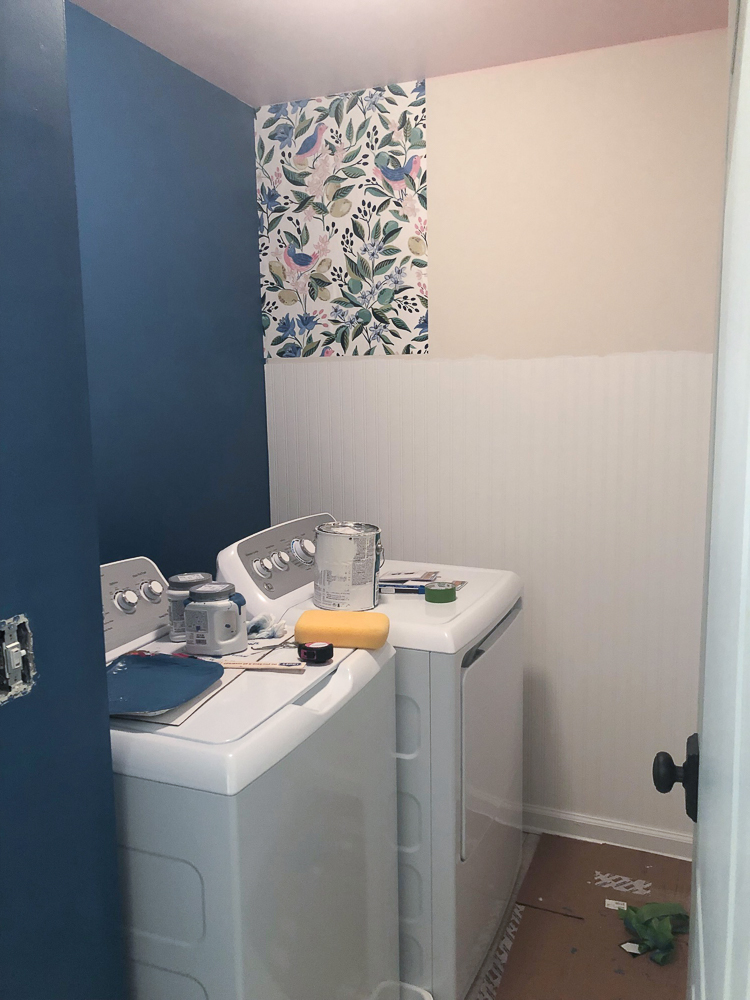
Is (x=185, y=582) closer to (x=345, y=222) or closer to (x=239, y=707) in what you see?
(x=239, y=707)

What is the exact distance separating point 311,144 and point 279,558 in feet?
4.64

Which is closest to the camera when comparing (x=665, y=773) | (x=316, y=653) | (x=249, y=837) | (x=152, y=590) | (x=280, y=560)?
(x=665, y=773)

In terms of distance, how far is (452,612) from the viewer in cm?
176

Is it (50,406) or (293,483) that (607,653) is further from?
(50,406)

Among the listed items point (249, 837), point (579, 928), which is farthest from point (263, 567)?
point (579, 928)

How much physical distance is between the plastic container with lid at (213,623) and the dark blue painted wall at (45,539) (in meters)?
0.43

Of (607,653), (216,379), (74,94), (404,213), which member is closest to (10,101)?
(74,94)

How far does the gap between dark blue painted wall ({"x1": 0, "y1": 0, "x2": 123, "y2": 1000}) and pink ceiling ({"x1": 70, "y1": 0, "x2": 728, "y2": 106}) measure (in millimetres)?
1132

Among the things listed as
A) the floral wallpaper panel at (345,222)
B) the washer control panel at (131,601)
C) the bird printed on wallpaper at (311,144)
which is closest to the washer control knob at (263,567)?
the washer control panel at (131,601)

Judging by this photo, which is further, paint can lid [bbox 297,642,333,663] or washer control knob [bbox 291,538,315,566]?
washer control knob [bbox 291,538,315,566]

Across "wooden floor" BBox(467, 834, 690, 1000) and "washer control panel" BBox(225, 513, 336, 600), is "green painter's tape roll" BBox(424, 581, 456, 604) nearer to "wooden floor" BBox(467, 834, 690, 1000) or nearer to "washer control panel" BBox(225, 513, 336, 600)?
"washer control panel" BBox(225, 513, 336, 600)

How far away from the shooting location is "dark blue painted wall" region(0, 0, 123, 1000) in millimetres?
909

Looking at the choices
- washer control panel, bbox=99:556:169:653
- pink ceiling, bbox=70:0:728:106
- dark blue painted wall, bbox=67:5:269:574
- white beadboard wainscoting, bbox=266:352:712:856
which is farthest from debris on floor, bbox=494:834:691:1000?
pink ceiling, bbox=70:0:728:106

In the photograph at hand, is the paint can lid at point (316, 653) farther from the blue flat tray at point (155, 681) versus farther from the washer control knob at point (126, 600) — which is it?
the washer control knob at point (126, 600)
